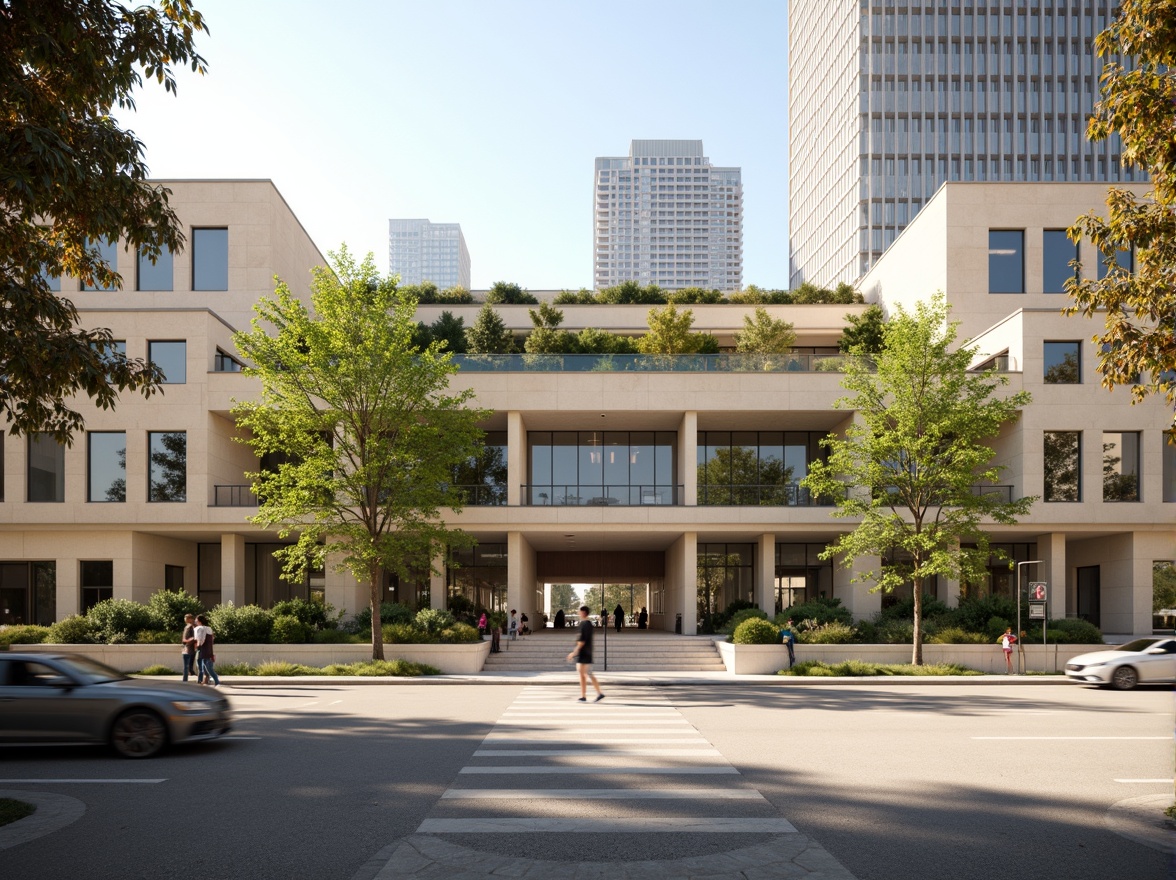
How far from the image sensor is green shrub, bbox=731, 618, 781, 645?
93.4 feet

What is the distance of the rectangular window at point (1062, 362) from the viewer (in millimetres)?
34312

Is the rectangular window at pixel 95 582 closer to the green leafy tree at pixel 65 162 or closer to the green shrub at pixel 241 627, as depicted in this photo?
the green shrub at pixel 241 627

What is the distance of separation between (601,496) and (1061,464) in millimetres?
17908

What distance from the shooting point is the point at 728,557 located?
41.6 meters

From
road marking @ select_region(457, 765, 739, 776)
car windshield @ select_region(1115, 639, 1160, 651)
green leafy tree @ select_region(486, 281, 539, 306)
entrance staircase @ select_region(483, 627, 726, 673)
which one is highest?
green leafy tree @ select_region(486, 281, 539, 306)

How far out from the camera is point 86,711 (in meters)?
12.6

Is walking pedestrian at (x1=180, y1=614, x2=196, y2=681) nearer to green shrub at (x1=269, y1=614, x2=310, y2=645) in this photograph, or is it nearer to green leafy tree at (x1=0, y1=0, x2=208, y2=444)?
green shrub at (x1=269, y1=614, x2=310, y2=645)

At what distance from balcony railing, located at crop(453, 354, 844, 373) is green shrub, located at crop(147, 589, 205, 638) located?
13239 mm

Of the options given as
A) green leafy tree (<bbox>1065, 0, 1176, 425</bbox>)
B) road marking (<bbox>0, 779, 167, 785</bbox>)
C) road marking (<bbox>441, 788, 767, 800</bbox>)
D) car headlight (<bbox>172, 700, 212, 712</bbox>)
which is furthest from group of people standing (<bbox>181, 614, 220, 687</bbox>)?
green leafy tree (<bbox>1065, 0, 1176, 425</bbox>)

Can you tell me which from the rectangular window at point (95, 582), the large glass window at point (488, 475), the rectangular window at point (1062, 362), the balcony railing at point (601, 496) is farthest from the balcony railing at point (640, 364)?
the rectangular window at point (95, 582)

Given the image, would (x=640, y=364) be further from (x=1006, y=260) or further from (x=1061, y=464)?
(x=1006, y=260)

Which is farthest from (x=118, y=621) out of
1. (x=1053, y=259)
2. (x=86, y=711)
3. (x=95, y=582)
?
(x=1053, y=259)

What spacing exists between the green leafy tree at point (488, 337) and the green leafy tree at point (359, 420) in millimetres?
19589

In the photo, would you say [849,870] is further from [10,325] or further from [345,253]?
[345,253]
